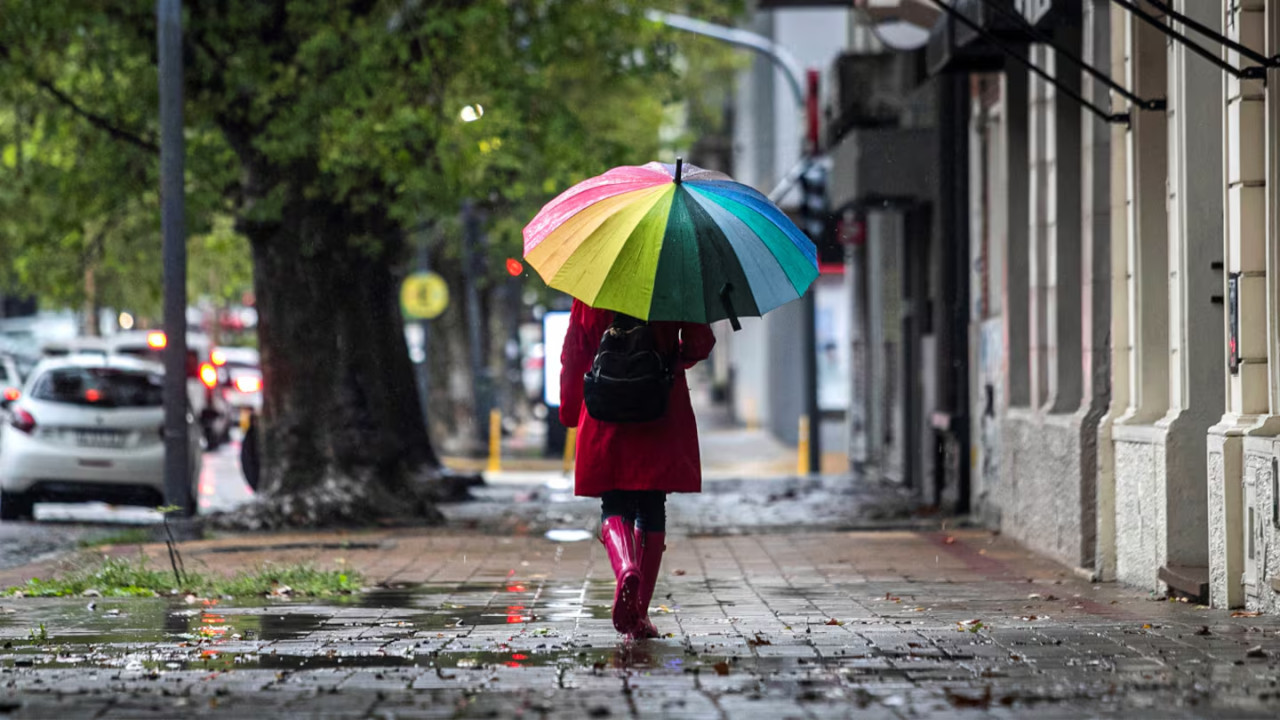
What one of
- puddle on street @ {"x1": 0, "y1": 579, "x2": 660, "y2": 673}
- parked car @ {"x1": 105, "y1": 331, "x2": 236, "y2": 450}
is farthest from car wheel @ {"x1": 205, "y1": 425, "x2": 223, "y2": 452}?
puddle on street @ {"x1": 0, "y1": 579, "x2": 660, "y2": 673}

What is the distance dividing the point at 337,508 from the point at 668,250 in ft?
31.7

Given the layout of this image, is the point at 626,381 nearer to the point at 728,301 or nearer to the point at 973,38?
the point at 728,301

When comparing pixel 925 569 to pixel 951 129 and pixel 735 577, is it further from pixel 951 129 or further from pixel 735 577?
pixel 951 129

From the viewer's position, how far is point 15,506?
18.8 m

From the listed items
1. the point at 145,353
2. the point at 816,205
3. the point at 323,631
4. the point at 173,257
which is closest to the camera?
the point at 323,631

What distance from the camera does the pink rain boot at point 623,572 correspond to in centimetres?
835

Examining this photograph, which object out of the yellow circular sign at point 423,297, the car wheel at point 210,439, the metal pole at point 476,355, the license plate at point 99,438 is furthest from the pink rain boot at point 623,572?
the car wheel at point 210,439

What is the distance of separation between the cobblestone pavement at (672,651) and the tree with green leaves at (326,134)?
16.2 feet

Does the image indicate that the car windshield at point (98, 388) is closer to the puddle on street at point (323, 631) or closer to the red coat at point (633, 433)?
the puddle on street at point (323, 631)

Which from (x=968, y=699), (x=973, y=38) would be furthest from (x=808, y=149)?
(x=968, y=699)

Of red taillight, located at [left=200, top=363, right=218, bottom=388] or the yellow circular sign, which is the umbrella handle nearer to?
the yellow circular sign

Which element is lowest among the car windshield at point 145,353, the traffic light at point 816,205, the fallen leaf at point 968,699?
the fallen leaf at point 968,699

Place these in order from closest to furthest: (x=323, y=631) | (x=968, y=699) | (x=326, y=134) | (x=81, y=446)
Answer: (x=968, y=699)
(x=323, y=631)
(x=326, y=134)
(x=81, y=446)

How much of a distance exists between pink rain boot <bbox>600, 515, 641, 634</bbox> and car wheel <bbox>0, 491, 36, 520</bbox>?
11.4 m
